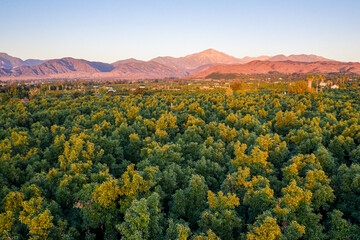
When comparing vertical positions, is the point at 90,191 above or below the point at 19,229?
above

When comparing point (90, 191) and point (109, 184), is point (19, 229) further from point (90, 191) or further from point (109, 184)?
point (109, 184)

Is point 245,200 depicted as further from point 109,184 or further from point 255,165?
point 109,184

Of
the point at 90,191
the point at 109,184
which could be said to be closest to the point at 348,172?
the point at 109,184

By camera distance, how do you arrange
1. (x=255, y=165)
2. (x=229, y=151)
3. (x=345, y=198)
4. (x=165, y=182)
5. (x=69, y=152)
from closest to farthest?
(x=345, y=198)
(x=165, y=182)
(x=255, y=165)
(x=69, y=152)
(x=229, y=151)

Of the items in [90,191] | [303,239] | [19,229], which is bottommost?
[303,239]

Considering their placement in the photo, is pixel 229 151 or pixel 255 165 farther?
pixel 229 151

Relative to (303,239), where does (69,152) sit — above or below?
above

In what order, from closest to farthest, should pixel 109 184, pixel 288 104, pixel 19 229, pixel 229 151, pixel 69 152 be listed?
pixel 19 229, pixel 109 184, pixel 69 152, pixel 229 151, pixel 288 104

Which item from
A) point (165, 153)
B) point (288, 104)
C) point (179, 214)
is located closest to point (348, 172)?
point (179, 214)

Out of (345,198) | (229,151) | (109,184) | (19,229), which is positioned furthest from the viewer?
(229,151)
